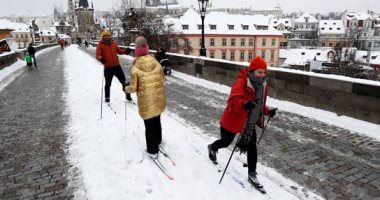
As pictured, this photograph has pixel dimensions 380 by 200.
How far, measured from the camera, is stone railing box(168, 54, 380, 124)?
6.81 meters

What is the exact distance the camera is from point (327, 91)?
783 centimetres

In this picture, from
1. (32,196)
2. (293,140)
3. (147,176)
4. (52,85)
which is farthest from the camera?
(52,85)

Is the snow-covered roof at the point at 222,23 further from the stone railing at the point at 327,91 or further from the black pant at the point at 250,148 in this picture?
Result: the black pant at the point at 250,148

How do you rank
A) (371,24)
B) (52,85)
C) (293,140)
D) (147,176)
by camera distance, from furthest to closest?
(371,24), (52,85), (293,140), (147,176)

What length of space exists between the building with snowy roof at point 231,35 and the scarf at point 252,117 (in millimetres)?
57791

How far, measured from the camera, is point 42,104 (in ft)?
29.9

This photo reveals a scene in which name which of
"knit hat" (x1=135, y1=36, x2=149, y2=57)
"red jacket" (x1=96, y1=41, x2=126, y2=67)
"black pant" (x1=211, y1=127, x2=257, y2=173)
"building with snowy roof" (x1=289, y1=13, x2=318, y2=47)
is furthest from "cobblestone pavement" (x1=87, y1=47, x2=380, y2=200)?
"building with snowy roof" (x1=289, y1=13, x2=318, y2=47)

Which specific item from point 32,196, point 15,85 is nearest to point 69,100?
point 15,85

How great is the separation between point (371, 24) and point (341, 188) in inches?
5062

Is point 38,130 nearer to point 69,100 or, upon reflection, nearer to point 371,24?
point 69,100

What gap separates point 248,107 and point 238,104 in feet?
0.55

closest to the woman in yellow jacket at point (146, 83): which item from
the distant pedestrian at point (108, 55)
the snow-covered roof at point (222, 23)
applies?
the distant pedestrian at point (108, 55)

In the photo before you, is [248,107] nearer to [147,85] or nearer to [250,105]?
[250,105]

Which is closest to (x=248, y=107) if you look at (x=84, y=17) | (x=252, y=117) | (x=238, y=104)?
(x=238, y=104)
